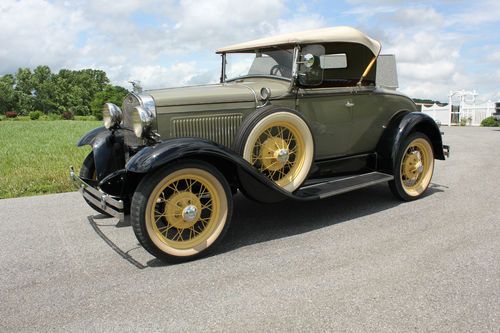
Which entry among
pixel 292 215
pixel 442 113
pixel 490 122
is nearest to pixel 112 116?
pixel 292 215

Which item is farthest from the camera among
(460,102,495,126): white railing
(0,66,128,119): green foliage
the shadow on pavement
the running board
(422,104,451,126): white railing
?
(0,66,128,119): green foliage

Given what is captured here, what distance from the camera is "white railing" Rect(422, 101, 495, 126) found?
23.7 metres

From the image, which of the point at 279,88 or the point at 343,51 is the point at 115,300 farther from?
the point at 343,51

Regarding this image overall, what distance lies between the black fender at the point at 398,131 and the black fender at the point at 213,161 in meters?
1.75

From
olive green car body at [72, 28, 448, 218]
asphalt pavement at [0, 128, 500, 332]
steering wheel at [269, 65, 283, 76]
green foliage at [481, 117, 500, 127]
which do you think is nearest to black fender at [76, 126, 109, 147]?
olive green car body at [72, 28, 448, 218]

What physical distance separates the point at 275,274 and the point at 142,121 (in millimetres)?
1721

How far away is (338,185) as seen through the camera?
450cm

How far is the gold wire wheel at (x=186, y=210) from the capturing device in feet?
11.0

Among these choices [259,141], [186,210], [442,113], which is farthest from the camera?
[442,113]

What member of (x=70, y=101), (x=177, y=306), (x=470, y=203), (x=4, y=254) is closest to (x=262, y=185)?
(x=177, y=306)

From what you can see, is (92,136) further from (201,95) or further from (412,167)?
(412,167)

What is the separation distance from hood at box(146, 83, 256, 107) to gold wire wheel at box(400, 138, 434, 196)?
232 centimetres

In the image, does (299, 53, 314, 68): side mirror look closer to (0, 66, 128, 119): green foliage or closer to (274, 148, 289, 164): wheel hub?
(274, 148, 289, 164): wheel hub

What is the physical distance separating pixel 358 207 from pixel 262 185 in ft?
5.59
